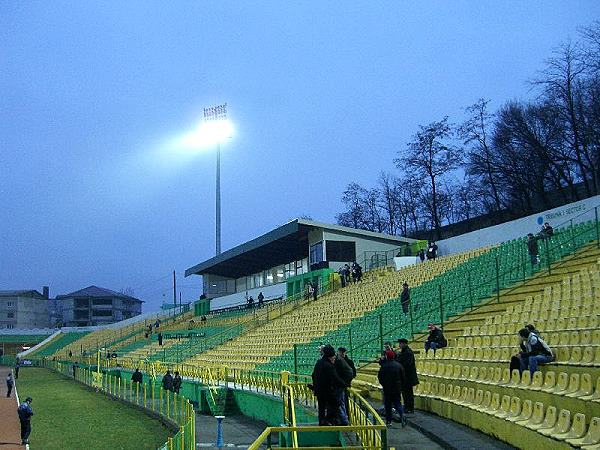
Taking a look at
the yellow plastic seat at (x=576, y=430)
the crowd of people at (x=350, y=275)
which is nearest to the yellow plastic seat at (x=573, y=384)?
the yellow plastic seat at (x=576, y=430)

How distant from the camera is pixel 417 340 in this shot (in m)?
19.2

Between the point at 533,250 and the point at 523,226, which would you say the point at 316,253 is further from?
the point at 533,250

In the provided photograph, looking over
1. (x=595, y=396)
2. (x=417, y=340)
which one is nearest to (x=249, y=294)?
(x=417, y=340)

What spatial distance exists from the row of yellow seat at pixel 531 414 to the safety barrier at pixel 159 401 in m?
4.61

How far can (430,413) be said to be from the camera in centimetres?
1349

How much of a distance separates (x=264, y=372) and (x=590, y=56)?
24.6m

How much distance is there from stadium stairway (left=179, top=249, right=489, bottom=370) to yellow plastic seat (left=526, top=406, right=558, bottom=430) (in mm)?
15387

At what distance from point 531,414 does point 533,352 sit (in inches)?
64.4

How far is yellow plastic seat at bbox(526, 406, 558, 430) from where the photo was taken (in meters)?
8.84

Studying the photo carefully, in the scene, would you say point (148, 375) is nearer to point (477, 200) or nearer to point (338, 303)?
point (338, 303)

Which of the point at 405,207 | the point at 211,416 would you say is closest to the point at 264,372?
the point at 211,416

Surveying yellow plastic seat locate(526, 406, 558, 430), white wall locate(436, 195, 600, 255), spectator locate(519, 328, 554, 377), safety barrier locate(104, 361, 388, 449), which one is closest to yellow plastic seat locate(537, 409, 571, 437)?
yellow plastic seat locate(526, 406, 558, 430)

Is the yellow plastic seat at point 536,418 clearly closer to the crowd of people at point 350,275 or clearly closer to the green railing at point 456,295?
the green railing at point 456,295

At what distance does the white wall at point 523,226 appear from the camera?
25.8 m
